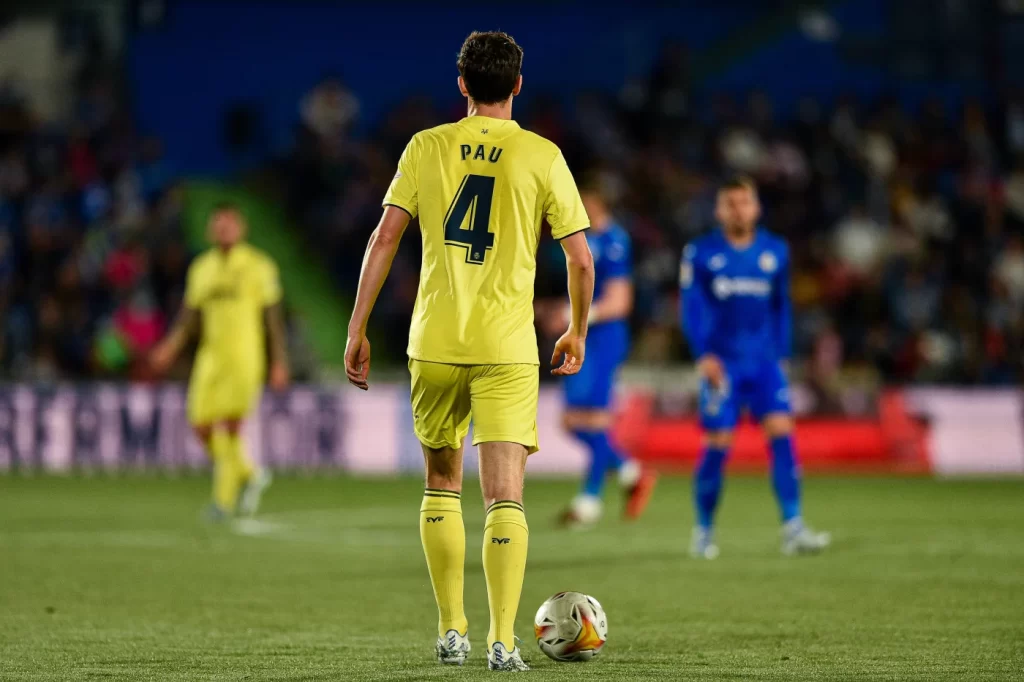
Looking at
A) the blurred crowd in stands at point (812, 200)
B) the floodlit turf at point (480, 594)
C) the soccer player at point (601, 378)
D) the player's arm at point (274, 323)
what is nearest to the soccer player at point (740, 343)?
the floodlit turf at point (480, 594)

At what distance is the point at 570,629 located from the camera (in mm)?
5977

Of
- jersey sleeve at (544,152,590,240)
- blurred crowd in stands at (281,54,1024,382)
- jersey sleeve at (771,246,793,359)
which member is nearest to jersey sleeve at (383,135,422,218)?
jersey sleeve at (544,152,590,240)

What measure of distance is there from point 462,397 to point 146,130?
19760 mm

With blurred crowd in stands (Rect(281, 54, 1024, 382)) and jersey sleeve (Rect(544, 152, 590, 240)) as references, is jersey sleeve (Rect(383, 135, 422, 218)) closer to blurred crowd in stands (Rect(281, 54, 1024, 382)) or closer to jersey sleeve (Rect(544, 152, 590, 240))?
jersey sleeve (Rect(544, 152, 590, 240))

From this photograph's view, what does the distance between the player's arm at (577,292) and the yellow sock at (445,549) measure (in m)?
0.67

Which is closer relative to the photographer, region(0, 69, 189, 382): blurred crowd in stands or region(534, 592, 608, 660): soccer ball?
region(534, 592, 608, 660): soccer ball

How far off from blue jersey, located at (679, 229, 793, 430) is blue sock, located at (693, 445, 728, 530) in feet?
0.72

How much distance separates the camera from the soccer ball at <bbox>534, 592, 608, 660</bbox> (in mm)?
5973

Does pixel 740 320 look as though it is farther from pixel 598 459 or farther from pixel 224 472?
pixel 224 472

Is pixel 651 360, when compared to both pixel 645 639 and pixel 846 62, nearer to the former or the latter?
pixel 846 62

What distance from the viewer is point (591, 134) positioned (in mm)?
24062

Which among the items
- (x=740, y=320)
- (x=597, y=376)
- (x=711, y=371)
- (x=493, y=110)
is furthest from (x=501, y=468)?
(x=597, y=376)

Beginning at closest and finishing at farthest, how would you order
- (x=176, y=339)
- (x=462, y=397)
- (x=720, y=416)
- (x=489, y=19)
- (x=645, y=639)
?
1. (x=462, y=397)
2. (x=645, y=639)
3. (x=720, y=416)
4. (x=176, y=339)
5. (x=489, y=19)

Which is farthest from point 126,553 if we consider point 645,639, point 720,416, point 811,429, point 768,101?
point 768,101
